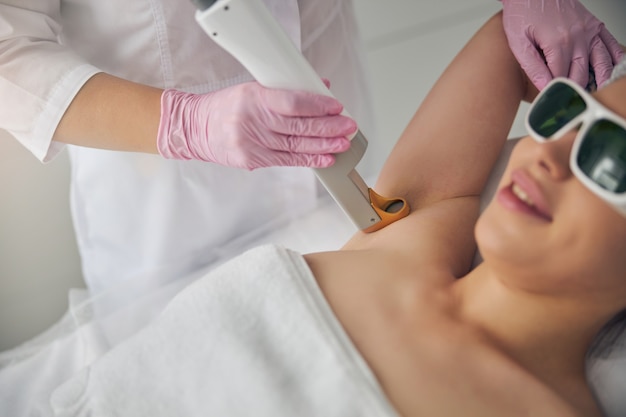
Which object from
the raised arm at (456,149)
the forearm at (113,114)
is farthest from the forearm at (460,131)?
the forearm at (113,114)

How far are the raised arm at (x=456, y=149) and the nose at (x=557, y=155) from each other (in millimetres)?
273

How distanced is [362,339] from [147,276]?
0.64 meters

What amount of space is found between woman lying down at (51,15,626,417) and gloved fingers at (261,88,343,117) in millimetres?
220

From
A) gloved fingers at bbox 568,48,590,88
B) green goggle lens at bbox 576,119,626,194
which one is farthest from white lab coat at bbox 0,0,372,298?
green goggle lens at bbox 576,119,626,194

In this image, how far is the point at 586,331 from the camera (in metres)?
1.01

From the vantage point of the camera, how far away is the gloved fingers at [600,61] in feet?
4.02

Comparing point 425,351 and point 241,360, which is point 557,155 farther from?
point 241,360

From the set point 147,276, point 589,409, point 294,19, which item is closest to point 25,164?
point 147,276

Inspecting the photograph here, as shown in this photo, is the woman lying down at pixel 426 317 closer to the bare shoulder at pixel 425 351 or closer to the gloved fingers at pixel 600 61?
the bare shoulder at pixel 425 351

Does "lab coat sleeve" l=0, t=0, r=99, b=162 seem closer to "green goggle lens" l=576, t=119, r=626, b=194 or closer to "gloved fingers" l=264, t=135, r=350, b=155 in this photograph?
"gloved fingers" l=264, t=135, r=350, b=155

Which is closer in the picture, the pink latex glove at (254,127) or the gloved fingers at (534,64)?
the pink latex glove at (254,127)

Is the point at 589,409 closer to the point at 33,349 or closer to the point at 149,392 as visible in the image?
the point at 149,392

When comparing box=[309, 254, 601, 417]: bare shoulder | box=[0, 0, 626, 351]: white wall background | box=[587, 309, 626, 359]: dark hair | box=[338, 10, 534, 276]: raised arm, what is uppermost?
box=[338, 10, 534, 276]: raised arm

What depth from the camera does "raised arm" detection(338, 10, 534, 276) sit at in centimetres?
117
